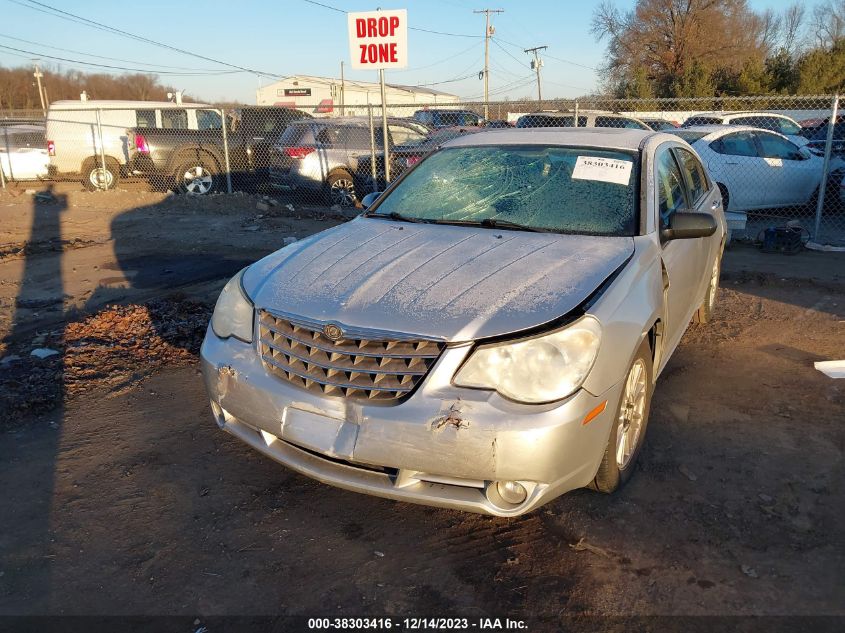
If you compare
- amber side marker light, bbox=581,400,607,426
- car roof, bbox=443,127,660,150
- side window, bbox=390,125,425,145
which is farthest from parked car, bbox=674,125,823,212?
amber side marker light, bbox=581,400,607,426

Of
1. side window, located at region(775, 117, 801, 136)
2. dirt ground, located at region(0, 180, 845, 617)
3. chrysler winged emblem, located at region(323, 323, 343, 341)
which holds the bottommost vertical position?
dirt ground, located at region(0, 180, 845, 617)

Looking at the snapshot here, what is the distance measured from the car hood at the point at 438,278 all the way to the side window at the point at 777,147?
9.17 m

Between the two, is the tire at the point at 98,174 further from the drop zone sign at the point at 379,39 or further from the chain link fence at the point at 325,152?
the drop zone sign at the point at 379,39

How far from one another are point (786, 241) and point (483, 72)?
152ft

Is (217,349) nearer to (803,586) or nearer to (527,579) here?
(527,579)

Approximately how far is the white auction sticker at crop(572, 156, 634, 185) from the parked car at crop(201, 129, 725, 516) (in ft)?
0.05

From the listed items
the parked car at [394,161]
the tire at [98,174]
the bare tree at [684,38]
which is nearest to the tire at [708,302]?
the parked car at [394,161]

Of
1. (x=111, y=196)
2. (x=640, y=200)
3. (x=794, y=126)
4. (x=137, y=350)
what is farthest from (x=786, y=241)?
(x=111, y=196)

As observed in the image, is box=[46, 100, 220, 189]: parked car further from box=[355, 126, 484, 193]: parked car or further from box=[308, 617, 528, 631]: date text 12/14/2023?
box=[308, 617, 528, 631]: date text 12/14/2023

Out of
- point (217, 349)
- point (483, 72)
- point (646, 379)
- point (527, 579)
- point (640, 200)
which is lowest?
point (527, 579)

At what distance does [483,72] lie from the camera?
5169 cm

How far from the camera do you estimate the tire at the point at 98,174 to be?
51.9 feet

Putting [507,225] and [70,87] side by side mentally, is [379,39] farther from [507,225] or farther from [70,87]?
[70,87]

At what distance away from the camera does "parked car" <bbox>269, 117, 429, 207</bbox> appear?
12.8 meters
